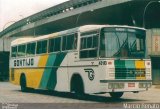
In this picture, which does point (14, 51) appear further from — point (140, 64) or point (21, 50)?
point (140, 64)

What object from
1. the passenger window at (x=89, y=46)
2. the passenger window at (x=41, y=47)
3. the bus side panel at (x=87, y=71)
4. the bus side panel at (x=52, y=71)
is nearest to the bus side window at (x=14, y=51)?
the passenger window at (x=41, y=47)

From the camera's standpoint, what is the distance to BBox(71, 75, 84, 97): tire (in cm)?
1792

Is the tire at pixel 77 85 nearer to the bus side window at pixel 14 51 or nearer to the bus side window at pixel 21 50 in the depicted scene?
the bus side window at pixel 21 50

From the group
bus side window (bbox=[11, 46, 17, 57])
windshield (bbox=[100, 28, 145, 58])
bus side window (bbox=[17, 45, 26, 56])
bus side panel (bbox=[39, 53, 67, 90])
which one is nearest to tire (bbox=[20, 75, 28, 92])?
bus side window (bbox=[17, 45, 26, 56])

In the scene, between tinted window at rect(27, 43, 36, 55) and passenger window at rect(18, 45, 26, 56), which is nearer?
tinted window at rect(27, 43, 36, 55)

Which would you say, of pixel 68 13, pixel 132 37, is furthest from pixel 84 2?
pixel 132 37

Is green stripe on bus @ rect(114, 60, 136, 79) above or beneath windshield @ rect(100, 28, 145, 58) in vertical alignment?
beneath

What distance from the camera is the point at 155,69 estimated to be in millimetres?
43531

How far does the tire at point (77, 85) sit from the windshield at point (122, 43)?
6.86 feet

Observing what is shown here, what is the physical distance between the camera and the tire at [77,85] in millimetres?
17916

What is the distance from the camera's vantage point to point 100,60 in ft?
53.8

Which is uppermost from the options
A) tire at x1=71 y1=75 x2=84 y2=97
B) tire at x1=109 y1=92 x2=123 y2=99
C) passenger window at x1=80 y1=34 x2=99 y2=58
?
passenger window at x1=80 y1=34 x2=99 y2=58

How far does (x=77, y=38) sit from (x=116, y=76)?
9.12 feet

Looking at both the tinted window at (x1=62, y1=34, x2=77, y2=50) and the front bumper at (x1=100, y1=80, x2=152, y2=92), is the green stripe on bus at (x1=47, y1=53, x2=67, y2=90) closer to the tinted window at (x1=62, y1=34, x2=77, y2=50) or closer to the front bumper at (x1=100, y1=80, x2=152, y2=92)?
the tinted window at (x1=62, y1=34, x2=77, y2=50)
